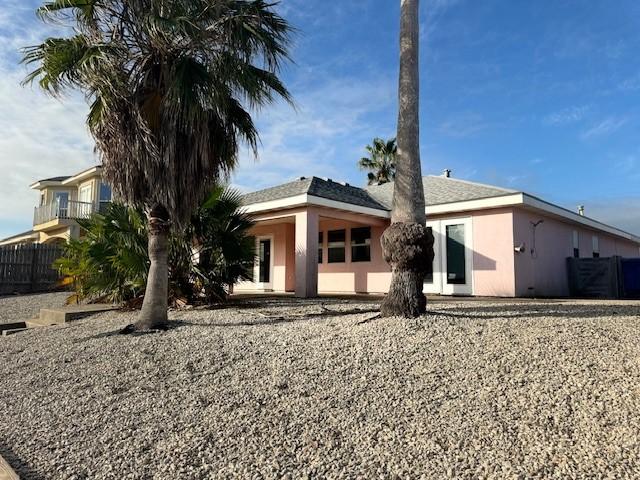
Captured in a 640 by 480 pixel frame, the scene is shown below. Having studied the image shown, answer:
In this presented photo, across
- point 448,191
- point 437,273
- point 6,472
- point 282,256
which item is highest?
point 448,191

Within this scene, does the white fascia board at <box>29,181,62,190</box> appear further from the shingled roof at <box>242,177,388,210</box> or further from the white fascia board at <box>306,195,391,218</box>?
the white fascia board at <box>306,195,391,218</box>

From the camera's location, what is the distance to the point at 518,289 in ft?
42.8

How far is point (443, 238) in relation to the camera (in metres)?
14.4

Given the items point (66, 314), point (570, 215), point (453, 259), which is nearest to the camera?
point (66, 314)

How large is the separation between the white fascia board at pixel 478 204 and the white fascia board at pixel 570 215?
0.33 meters

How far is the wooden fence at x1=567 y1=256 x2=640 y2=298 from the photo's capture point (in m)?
14.5

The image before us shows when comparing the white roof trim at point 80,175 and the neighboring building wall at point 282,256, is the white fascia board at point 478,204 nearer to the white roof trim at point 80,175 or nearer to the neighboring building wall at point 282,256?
the neighboring building wall at point 282,256

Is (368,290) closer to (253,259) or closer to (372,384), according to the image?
(253,259)

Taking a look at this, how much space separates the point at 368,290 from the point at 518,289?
500 cm

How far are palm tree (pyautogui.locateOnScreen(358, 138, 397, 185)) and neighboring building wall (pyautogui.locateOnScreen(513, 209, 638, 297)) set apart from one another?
52.3 feet

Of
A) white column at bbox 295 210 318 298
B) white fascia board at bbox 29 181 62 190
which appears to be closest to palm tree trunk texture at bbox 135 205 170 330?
white column at bbox 295 210 318 298

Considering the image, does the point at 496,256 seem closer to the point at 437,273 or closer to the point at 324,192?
the point at 437,273

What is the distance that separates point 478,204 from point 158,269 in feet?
31.1

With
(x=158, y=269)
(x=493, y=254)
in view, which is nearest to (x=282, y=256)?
(x=493, y=254)
